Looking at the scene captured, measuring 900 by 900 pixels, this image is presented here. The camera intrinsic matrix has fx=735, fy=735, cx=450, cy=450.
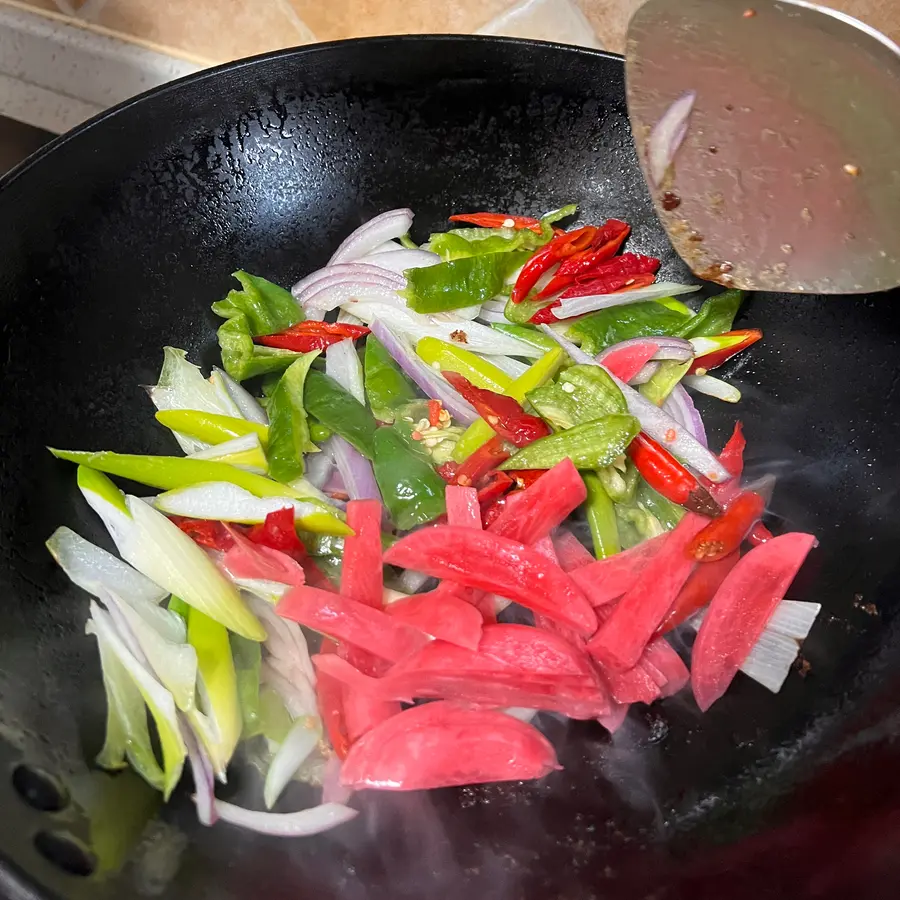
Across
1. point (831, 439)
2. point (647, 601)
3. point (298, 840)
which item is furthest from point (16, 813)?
point (831, 439)

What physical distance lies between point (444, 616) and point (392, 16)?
1625 mm

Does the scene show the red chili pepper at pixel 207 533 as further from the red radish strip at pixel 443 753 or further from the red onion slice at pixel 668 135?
the red onion slice at pixel 668 135

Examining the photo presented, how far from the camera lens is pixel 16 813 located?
0.92 meters

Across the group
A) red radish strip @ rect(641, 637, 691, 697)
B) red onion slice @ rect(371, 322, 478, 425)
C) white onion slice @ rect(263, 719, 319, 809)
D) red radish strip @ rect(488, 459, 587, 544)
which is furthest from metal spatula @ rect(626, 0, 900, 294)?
white onion slice @ rect(263, 719, 319, 809)

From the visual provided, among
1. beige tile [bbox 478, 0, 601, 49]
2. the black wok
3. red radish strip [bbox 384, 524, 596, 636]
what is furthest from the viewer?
beige tile [bbox 478, 0, 601, 49]

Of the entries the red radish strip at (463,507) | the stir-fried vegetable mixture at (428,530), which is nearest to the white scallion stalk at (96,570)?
the stir-fried vegetable mixture at (428,530)

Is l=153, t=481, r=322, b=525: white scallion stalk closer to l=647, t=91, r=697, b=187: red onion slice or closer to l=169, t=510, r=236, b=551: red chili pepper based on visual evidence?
l=169, t=510, r=236, b=551: red chili pepper

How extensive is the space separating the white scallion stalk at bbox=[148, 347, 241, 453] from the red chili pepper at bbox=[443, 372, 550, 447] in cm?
49

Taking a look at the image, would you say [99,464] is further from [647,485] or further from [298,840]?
[647,485]

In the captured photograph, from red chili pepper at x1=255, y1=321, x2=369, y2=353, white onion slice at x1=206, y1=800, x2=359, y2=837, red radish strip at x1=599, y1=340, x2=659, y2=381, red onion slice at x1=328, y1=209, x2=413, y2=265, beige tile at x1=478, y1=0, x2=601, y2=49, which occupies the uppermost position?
beige tile at x1=478, y1=0, x2=601, y2=49

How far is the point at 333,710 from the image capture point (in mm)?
1198

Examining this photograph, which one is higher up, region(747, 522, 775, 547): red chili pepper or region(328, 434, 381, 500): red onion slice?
region(328, 434, 381, 500): red onion slice

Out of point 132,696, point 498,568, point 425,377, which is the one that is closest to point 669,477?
point 498,568

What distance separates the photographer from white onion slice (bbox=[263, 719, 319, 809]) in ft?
3.73
